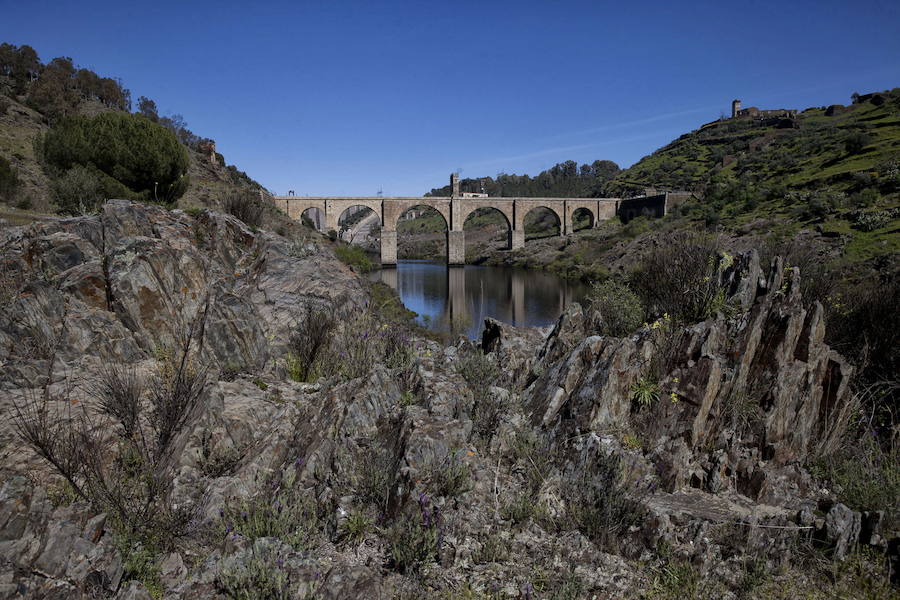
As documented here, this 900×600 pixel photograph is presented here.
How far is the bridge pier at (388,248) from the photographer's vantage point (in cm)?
6362

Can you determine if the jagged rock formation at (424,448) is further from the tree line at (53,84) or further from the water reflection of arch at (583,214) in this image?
the water reflection of arch at (583,214)

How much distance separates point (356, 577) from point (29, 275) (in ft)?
18.4

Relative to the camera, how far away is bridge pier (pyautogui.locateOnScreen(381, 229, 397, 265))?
209 ft

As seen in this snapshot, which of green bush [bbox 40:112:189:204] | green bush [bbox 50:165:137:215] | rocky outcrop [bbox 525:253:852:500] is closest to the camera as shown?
rocky outcrop [bbox 525:253:852:500]

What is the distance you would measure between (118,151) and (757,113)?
450 ft

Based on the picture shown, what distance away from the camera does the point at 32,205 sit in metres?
18.3

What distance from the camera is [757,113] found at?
114188mm

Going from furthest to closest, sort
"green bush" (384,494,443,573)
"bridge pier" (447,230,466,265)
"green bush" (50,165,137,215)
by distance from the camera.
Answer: "bridge pier" (447,230,466,265), "green bush" (50,165,137,215), "green bush" (384,494,443,573)

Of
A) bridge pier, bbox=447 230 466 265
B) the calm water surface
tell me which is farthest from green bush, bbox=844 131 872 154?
bridge pier, bbox=447 230 466 265

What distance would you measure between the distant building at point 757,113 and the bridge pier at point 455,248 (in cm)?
8072

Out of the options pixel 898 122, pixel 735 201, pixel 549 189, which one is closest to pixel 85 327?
pixel 735 201

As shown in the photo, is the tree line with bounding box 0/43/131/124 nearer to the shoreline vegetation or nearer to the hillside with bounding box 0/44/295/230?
the hillside with bounding box 0/44/295/230

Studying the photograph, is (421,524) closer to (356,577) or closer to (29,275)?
(356,577)

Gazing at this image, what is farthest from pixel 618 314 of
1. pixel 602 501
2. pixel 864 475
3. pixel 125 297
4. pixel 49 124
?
pixel 49 124
